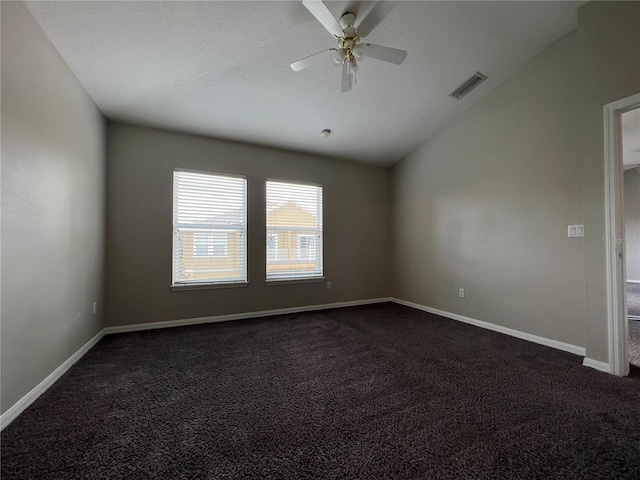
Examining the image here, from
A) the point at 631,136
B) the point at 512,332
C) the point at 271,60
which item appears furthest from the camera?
the point at 631,136

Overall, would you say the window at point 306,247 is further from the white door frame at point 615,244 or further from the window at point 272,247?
the white door frame at point 615,244

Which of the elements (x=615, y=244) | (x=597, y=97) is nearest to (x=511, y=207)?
(x=615, y=244)

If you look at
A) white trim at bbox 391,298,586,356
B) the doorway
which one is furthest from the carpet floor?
white trim at bbox 391,298,586,356

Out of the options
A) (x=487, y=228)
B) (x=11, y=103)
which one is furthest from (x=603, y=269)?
(x=11, y=103)

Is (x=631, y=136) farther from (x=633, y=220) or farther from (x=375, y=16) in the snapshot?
(x=375, y=16)

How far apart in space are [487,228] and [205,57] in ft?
12.4

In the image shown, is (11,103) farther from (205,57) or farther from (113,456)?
(113,456)

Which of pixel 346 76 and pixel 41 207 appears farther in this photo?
pixel 346 76

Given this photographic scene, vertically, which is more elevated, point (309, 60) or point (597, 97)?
point (309, 60)

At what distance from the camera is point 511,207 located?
328cm

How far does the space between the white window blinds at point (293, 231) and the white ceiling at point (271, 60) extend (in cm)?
91

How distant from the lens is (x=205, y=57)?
247 centimetres

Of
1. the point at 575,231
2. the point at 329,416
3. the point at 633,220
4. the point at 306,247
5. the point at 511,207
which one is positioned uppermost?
the point at 633,220

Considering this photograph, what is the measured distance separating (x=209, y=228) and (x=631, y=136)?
23.0 feet
